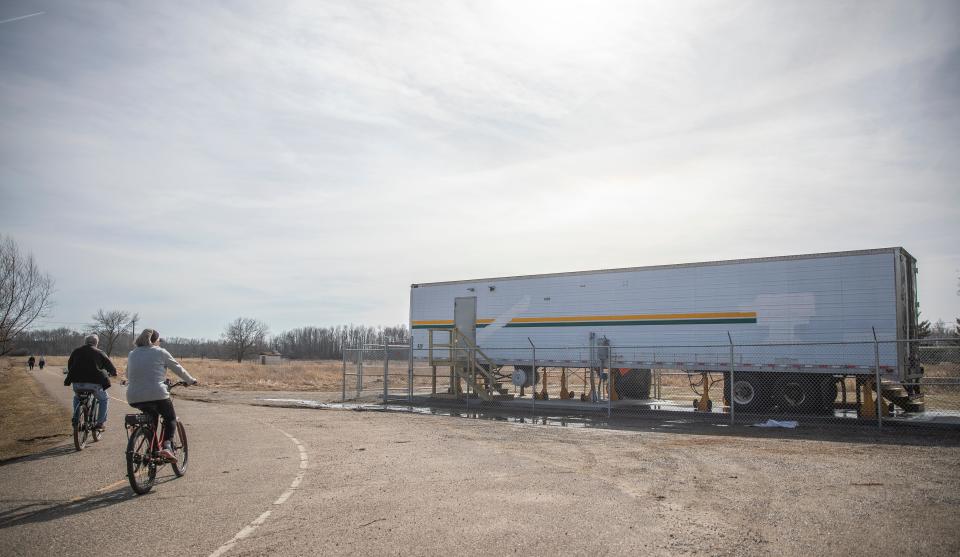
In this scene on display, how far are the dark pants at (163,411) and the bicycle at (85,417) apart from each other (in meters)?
3.72

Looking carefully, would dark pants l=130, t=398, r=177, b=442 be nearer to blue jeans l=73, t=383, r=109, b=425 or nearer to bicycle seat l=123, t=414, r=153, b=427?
bicycle seat l=123, t=414, r=153, b=427

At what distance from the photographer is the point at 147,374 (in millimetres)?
7777

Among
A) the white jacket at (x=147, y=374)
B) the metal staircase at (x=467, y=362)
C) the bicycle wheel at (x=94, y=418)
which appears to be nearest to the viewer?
the white jacket at (x=147, y=374)

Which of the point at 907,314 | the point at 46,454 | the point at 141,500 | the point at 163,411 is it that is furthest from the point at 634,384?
the point at 141,500

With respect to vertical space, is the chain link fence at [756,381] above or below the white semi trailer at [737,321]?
below

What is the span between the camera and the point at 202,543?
5430mm

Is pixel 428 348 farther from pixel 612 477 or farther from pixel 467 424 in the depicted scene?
pixel 612 477

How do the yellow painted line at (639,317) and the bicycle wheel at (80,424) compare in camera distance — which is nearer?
the bicycle wheel at (80,424)

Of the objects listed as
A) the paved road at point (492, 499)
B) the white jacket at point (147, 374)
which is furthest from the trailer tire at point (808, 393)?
the white jacket at point (147, 374)

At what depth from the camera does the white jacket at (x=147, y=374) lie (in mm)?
7711

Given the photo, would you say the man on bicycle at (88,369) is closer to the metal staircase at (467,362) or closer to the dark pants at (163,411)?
the dark pants at (163,411)

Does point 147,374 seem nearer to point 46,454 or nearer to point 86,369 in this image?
point 86,369

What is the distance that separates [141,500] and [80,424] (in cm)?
486

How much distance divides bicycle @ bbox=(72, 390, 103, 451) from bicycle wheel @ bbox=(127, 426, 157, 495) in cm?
389
